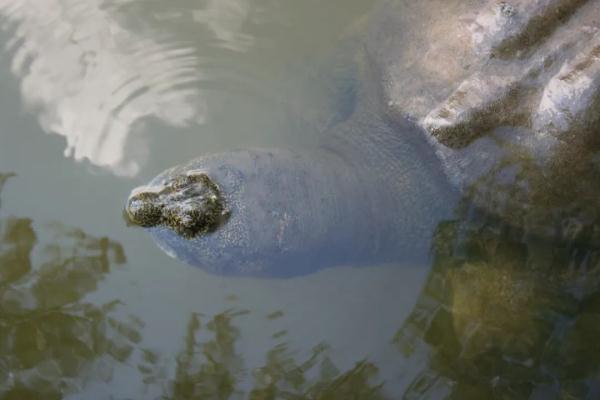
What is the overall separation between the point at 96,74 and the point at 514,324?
3.25 m

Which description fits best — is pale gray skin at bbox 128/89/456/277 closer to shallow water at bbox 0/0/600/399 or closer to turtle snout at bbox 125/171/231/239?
turtle snout at bbox 125/171/231/239

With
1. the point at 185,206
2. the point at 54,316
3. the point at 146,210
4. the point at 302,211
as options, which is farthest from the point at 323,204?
the point at 54,316

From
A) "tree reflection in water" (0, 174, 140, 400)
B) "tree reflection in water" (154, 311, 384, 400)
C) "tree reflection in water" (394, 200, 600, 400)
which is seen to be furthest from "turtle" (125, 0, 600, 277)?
"tree reflection in water" (0, 174, 140, 400)

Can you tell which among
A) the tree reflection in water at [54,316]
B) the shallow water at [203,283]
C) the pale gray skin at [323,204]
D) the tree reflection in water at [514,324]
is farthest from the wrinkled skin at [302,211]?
the tree reflection in water at [54,316]

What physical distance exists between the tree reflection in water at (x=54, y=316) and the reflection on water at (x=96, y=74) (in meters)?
0.60

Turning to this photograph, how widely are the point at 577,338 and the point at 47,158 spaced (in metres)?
3.53

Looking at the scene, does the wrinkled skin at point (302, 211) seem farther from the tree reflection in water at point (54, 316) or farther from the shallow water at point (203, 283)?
the tree reflection in water at point (54, 316)

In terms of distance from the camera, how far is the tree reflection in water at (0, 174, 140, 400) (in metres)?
3.65

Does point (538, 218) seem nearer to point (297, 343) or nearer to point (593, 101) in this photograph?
point (593, 101)

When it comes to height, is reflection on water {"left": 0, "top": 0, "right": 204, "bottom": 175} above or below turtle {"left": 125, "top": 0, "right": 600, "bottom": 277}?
above

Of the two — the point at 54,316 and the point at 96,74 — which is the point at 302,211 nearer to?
the point at 54,316

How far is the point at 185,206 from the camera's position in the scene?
10.7 feet

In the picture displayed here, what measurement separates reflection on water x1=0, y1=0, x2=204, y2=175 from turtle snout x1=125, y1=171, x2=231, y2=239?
3.05 feet

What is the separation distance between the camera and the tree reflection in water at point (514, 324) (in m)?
3.66
